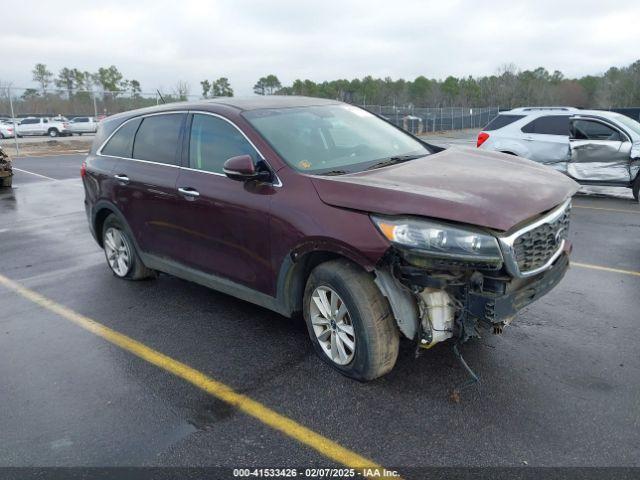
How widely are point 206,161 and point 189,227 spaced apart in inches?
22.2

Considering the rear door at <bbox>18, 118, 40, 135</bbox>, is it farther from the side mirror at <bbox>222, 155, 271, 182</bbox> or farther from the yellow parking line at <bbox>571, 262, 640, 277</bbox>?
the yellow parking line at <bbox>571, 262, 640, 277</bbox>

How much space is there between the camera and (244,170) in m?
3.61

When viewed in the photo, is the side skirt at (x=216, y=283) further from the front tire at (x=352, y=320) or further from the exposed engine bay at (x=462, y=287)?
the exposed engine bay at (x=462, y=287)

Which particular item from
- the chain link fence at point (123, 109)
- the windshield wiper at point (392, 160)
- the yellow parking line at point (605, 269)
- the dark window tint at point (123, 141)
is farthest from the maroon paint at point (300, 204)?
the chain link fence at point (123, 109)

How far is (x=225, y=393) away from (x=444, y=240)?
1685 millimetres

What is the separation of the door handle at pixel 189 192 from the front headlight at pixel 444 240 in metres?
1.86

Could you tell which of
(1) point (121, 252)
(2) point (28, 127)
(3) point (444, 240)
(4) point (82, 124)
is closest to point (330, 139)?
(3) point (444, 240)

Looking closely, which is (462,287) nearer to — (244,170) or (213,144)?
(244,170)

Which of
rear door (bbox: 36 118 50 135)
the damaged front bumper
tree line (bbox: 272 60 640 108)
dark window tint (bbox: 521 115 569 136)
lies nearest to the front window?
dark window tint (bbox: 521 115 569 136)

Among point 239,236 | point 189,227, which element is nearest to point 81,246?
point 189,227

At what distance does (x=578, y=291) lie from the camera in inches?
198

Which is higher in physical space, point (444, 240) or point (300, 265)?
point (444, 240)

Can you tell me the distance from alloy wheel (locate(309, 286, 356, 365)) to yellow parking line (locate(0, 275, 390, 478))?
60 cm

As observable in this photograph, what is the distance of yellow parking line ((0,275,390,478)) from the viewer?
9.16ft
